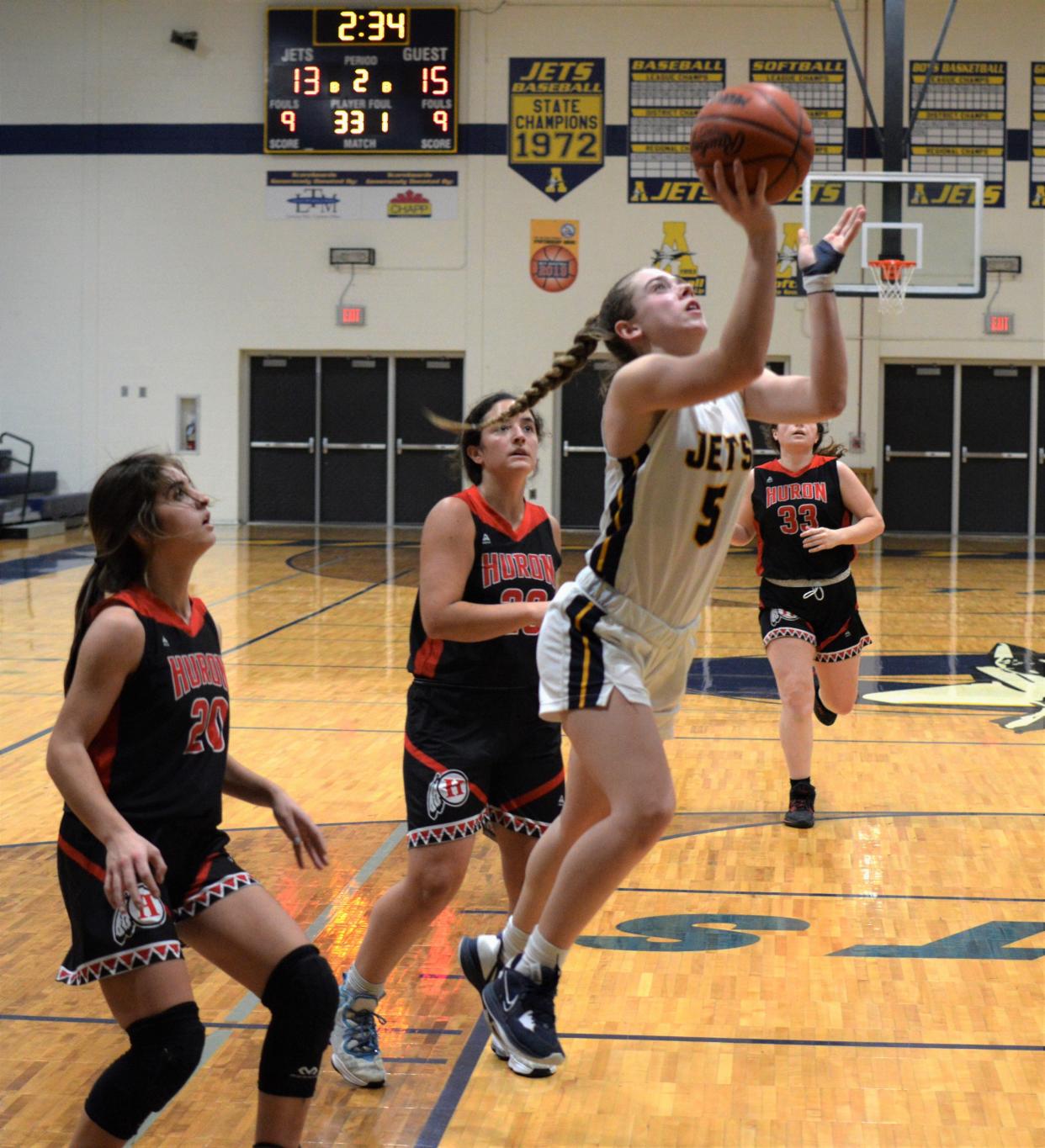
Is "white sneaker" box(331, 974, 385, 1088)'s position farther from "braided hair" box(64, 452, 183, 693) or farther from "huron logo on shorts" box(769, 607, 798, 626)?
"huron logo on shorts" box(769, 607, 798, 626)

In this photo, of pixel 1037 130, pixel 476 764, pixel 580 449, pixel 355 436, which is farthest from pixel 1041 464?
pixel 476 764

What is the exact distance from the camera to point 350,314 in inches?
700

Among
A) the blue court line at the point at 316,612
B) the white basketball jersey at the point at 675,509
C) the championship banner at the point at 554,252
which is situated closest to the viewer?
the white basketball jersey at the point at 675,509

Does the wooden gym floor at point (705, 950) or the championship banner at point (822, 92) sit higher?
the championship banner at point (822, 92)

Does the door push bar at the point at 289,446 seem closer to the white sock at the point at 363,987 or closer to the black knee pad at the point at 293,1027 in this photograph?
the white sock at the point at 363,987

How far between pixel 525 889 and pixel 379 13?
52.4 ft

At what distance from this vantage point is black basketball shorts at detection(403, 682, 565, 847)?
313cm

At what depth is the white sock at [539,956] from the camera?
284cm

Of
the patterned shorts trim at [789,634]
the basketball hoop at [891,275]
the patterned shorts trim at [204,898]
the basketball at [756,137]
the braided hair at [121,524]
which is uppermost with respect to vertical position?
the basketball hoop at [891,275]

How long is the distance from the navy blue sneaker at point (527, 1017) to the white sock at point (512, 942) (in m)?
0.10

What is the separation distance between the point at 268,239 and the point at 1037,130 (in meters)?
9.27

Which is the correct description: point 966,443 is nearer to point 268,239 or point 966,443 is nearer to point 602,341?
A: point 268,239

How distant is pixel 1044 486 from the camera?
17.8m

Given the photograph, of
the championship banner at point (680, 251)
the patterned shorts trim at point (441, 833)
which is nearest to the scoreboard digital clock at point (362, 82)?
the championship banner at point (680, 251)
